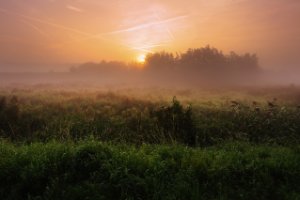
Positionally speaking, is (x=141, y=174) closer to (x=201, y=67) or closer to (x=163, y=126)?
(x=163, y=126)

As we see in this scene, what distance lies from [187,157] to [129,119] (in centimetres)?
758

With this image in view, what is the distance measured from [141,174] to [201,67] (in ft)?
281

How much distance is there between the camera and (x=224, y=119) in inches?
667

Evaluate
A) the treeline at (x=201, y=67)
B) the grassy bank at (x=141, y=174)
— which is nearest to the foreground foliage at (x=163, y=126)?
the grassy bank at (x=141, y=174)

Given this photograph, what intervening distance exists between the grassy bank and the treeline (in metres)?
78.1

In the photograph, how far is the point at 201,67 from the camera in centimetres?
9269

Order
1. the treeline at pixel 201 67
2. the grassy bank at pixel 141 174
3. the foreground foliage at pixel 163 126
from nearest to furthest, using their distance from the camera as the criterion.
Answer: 1. the grassy bank at pixel 141 174
2. the foreground foliage at pixel 163 126
3. the treeline at pixel 201 67

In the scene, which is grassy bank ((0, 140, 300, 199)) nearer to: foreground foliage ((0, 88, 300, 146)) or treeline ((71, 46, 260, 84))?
foreground foliage ((0, 88, 300, 146))

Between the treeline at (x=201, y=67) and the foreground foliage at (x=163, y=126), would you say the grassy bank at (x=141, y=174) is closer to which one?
the foreground foliage at (x=163, y=126)

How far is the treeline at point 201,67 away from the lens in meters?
92.5

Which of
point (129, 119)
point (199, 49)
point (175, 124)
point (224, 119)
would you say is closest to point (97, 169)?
point (175, 124)

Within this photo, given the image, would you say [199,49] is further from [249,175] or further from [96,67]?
[249,175]

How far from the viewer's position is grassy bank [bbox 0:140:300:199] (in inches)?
318

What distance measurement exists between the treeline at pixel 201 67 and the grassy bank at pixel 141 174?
7815 cm
